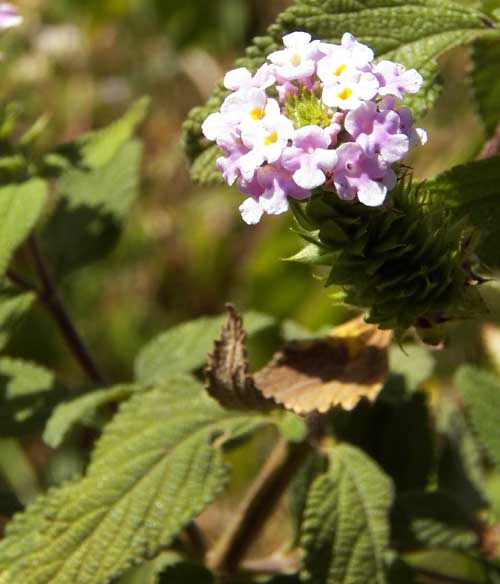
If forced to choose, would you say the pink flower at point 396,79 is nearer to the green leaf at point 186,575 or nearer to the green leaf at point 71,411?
the green leaf at point 71,411

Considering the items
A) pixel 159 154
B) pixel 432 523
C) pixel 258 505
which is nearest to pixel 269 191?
pixel 258 505

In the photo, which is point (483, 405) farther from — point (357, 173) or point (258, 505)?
point (357, 173)

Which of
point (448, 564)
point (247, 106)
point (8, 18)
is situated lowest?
point (448, 564)

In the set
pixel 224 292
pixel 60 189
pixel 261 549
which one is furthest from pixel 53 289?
pixel 224 292

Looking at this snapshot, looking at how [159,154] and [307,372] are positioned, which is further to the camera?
[159,154]

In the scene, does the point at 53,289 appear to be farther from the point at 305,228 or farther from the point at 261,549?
the point at 261,549
